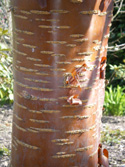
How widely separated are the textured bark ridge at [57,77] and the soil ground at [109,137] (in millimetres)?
989

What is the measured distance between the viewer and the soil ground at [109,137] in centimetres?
292

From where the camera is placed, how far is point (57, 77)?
1.77 m

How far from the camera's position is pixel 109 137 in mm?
3492

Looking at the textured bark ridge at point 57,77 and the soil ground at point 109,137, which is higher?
the textured bark ridge at point 57,77

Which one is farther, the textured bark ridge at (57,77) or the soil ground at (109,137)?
the soil ground at (109,137)

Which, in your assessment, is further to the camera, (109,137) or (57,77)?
(109,137)

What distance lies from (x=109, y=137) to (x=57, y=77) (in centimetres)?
192

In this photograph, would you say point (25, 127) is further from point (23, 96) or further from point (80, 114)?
point (80, 114)

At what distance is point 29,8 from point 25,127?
0.71m

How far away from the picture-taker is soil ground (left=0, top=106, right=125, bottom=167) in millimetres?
2921

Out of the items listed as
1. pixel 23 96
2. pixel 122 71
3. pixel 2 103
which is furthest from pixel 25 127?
pixel 122 71

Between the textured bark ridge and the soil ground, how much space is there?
0.99 meters

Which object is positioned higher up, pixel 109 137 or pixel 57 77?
pixel 57 77

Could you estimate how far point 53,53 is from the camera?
1.74m
